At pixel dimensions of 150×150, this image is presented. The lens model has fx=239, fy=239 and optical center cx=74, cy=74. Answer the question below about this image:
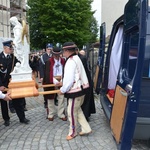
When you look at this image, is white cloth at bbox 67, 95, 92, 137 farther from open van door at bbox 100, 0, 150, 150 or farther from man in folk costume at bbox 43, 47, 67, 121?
man in folk costume at bbox 43, 47, 67, 121

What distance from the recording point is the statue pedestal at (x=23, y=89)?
13.1 feet

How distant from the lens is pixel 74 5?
25.4 metres

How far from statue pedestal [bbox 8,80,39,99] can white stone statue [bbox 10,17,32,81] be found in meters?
0.21

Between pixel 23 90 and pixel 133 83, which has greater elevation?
pixel 133 83

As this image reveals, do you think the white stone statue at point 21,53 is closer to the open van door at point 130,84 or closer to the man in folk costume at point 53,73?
the man in folk costume at point 53,73

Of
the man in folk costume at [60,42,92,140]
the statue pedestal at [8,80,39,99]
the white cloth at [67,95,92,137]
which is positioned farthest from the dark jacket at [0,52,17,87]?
the white cloth at [67,95,92,137]

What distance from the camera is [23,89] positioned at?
4.21m

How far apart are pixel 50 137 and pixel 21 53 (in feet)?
5.89

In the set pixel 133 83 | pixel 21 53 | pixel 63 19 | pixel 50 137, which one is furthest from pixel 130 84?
pixel 63 19

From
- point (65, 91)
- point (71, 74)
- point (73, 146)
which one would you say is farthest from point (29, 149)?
point (71, 74)

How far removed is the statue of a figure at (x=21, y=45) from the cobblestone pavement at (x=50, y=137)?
117 cm

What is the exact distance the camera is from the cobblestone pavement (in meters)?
3.86

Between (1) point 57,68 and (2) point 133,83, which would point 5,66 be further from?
(2) point 133,83

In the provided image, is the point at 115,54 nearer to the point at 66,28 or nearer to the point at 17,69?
the point at 17,69
